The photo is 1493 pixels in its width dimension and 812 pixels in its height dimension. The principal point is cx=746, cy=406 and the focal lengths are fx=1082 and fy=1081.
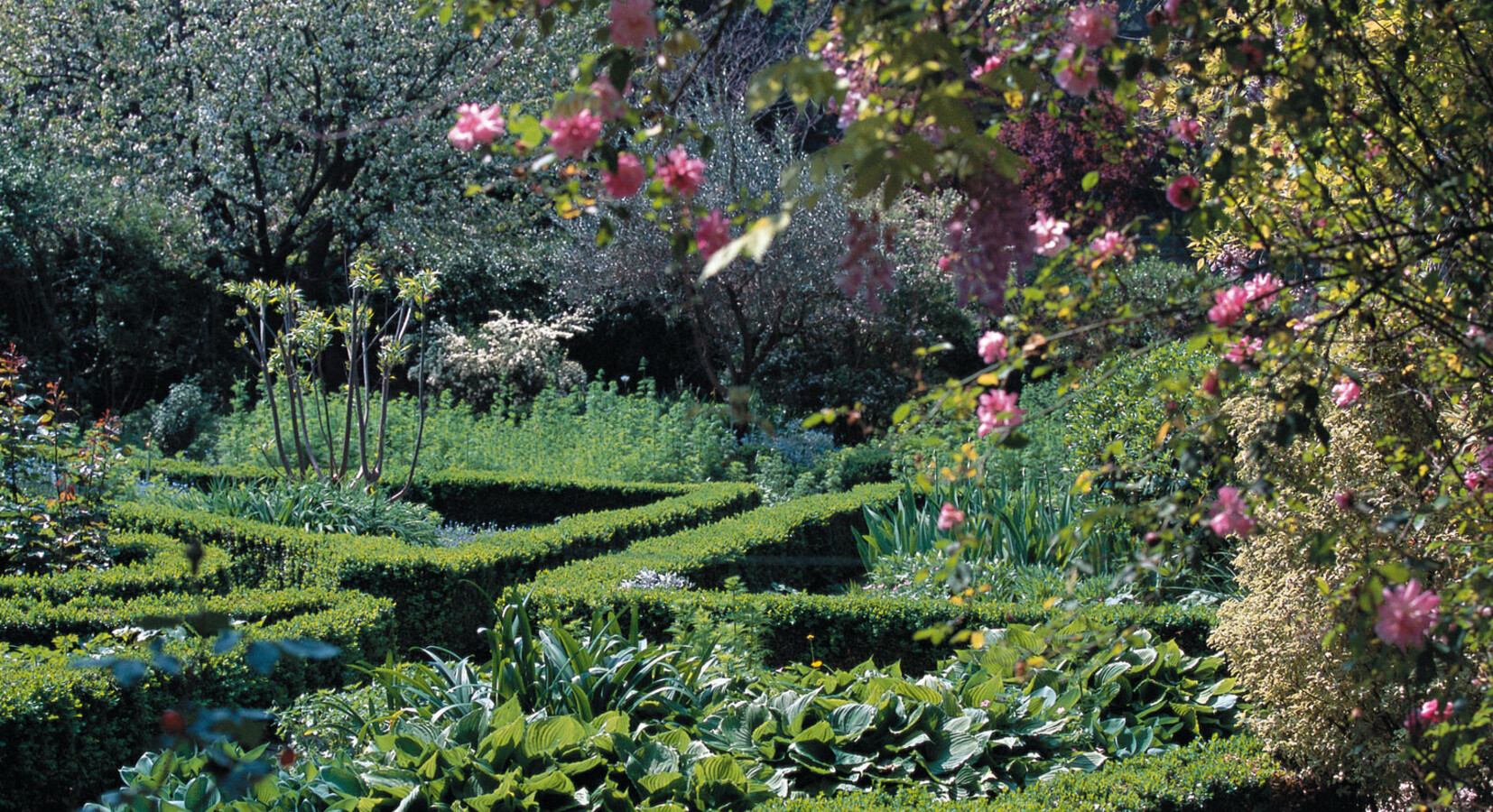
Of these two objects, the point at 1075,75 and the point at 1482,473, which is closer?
the point at 1075,75

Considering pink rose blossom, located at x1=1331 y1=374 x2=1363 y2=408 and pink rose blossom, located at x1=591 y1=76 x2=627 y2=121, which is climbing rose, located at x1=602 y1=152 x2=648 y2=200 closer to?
pink rose blossom, located at x1=591 y1=76 x2=627 y2=121

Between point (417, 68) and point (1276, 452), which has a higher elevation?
point (417, 68)

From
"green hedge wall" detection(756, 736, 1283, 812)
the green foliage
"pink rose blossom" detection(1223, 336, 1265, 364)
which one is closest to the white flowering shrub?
the green foliage

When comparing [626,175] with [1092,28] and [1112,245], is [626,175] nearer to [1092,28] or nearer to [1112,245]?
[1092,28]

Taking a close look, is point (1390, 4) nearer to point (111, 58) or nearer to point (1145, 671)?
point (1145, 671)

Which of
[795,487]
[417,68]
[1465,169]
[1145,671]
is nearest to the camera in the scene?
[1465,169]

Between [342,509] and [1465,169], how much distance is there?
6.49 m

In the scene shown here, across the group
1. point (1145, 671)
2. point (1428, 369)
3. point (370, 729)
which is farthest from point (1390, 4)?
point (370, 729)

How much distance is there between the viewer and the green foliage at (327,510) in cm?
689

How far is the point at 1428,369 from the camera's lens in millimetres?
2217

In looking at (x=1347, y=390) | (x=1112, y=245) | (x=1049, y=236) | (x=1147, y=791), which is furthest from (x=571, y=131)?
(x=1147, y=791)

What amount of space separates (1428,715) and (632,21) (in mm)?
1997

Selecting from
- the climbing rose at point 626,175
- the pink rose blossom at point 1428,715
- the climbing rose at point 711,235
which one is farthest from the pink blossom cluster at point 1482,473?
the climbing rose at point 626,175

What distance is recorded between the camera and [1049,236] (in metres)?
2.05
